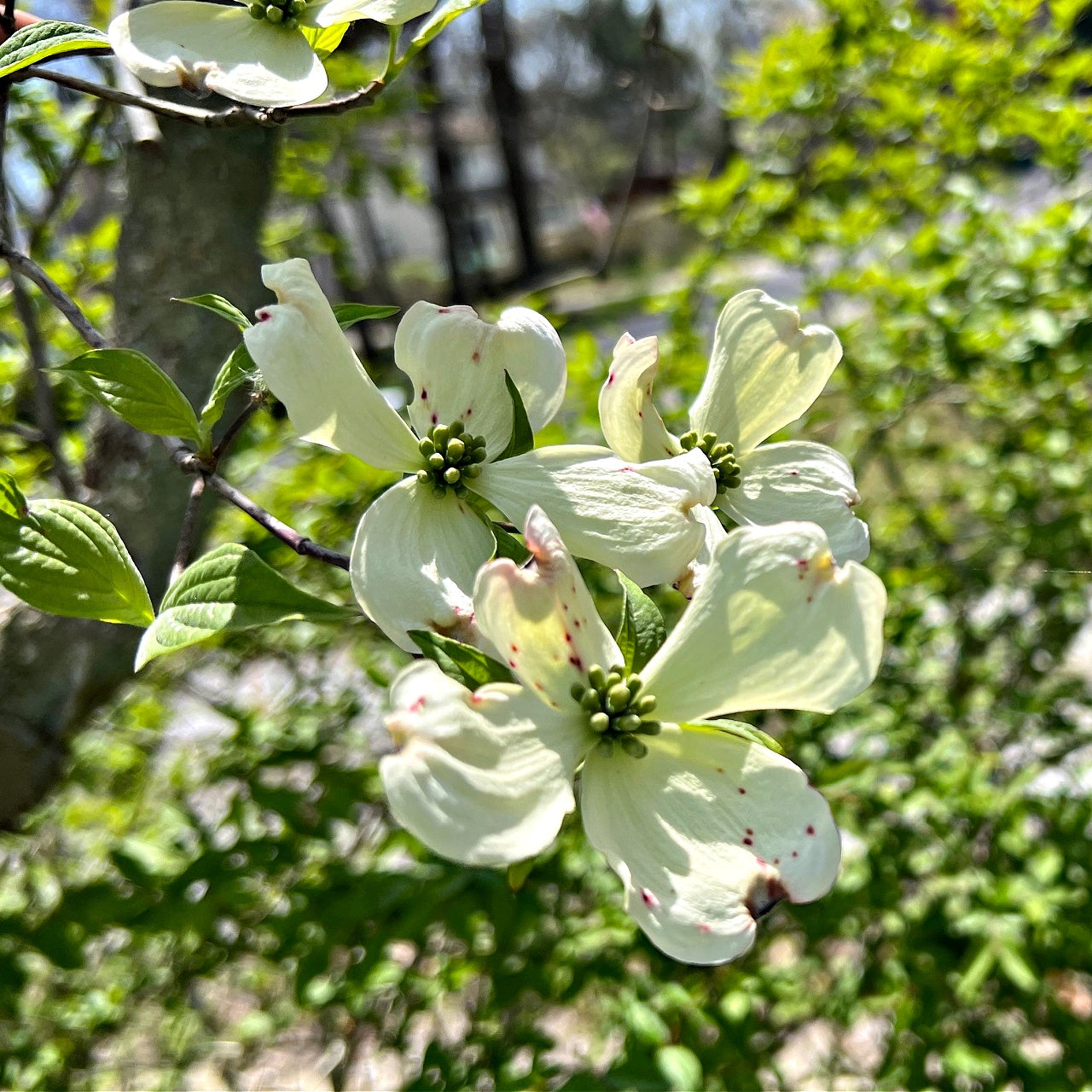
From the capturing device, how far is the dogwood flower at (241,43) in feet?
1.31

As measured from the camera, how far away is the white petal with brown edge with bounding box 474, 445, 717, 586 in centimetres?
35

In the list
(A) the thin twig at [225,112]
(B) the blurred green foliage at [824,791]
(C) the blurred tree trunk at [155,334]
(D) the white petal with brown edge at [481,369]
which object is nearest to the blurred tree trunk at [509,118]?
(B) the blurred green foliage at [824,791]

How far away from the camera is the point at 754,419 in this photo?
0.45 m

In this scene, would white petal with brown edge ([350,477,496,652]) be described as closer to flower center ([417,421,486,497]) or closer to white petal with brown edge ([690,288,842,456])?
flower center ([417,421,486,497])

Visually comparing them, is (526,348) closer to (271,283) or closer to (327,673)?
(271,283)

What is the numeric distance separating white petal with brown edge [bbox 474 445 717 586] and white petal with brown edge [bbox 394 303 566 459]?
0.14 ft

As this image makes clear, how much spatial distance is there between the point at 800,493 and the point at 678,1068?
0.58 meters

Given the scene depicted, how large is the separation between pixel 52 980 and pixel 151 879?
2.27 ft

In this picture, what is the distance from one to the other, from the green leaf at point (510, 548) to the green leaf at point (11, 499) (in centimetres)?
20

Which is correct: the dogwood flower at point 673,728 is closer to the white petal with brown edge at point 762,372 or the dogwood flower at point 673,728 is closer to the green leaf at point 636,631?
the green leaf at point 636,631

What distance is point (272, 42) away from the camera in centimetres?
43

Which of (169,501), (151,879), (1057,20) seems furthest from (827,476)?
(1057,20)

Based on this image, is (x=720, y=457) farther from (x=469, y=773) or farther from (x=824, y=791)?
(x=824, y=791)

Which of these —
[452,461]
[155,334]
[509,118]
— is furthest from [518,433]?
[509,118]
